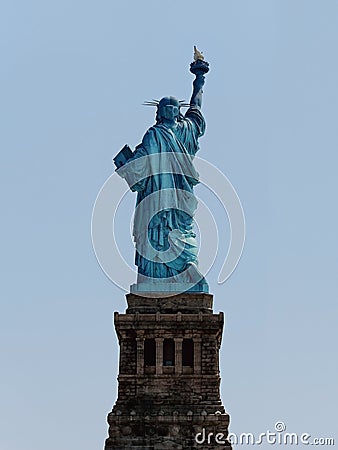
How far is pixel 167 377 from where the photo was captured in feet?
172

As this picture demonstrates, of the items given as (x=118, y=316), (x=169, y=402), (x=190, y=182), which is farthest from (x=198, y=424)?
(x=190, y=182)

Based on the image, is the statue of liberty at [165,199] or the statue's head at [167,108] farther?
the statue's head at [167,108]

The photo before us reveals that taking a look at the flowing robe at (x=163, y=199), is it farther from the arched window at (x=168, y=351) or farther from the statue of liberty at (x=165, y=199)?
the arched window at (x=168, y=351)

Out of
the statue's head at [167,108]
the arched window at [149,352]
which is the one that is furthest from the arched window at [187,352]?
the statue's head at [167,108]

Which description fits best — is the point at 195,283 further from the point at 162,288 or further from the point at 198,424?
the point at 198,424

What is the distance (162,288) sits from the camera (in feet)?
176

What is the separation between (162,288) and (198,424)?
5613mm

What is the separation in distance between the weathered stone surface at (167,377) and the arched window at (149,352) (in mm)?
38

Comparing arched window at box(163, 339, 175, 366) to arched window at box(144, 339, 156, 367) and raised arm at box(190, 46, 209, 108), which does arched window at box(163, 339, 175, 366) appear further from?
raised arm at box(190, 46, 209, 108)

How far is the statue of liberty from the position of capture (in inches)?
2124

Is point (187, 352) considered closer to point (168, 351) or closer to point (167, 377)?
point (168, 351)

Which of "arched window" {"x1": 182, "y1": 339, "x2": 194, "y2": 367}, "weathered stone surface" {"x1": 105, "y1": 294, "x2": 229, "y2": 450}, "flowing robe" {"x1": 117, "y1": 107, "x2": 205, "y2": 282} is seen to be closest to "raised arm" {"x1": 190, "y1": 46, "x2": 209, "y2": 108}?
"flowing robe" {"x1": 117, "y1": 107, "x2": 205, "y2": 282}

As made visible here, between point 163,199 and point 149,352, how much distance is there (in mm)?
6294

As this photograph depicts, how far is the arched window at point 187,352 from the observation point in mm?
52562
